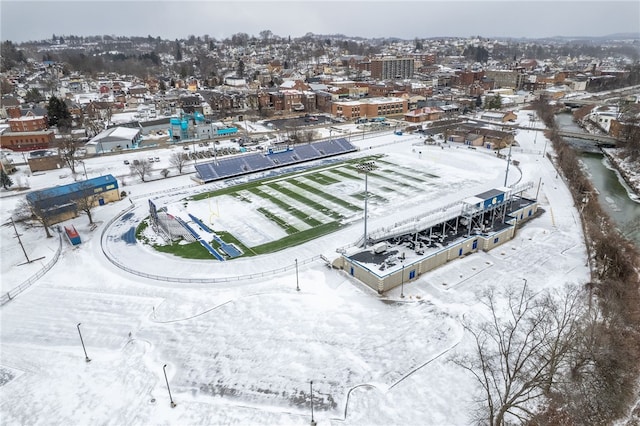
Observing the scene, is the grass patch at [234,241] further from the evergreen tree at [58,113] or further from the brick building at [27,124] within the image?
the evergreen tree at [58,113]

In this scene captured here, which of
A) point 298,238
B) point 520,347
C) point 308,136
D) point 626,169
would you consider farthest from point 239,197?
point 626,169

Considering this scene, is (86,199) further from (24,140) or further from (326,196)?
(24,140)

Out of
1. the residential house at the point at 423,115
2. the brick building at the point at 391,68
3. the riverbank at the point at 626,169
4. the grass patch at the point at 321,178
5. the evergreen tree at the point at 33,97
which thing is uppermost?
the brick building at the point at 391,68

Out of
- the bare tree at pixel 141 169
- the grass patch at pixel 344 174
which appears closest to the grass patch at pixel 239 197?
the grass patch at pixel 344 174

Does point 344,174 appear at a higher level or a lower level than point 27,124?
lower

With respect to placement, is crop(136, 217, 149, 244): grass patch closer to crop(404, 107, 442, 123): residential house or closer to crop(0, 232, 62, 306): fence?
crop(0, 232, 62, 306): fence

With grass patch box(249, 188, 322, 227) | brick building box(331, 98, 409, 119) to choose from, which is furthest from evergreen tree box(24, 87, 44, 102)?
grass patch box(249, 188, 322, 227)
